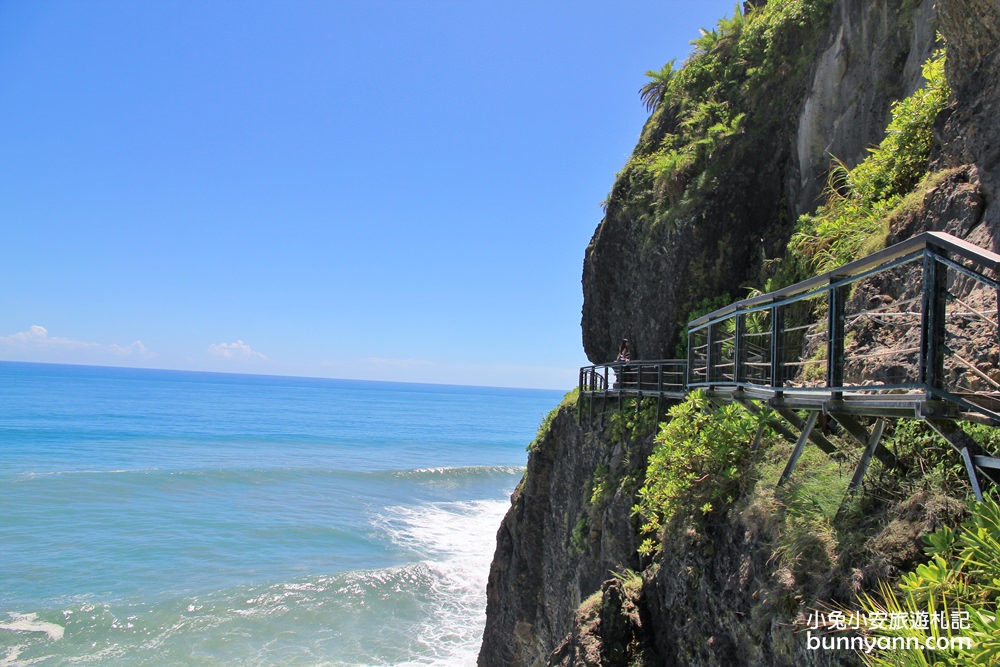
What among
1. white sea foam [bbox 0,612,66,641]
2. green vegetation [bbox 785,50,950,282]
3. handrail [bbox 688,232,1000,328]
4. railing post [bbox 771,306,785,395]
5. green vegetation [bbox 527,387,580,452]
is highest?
green vegetation [bbox 785,50,950,282]

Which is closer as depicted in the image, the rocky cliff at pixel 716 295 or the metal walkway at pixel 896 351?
the metal walkway at pixel 896 351

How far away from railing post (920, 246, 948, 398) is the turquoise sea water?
1691 centimetres

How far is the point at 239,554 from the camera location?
25719 mm

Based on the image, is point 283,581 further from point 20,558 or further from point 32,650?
point 20,558

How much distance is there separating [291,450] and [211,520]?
28.3m

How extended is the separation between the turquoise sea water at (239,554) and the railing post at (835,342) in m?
16.1

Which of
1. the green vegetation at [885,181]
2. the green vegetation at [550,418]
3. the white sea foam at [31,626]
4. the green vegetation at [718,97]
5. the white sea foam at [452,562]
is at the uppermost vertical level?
the green vegetation at [718,97]

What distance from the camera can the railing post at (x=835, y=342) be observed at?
4.36m

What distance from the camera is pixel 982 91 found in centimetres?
648

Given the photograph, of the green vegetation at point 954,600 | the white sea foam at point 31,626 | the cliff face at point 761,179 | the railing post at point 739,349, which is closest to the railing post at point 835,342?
the green vegetation at point 954,600

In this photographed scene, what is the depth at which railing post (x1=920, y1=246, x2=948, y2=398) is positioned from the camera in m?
3.48

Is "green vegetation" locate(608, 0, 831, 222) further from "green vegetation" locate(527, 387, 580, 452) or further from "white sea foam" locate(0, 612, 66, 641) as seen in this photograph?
"white sea foam" locate(0, 612, 66, 641)

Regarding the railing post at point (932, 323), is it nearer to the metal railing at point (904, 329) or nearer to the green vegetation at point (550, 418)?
the metal railing at point (904, 329)

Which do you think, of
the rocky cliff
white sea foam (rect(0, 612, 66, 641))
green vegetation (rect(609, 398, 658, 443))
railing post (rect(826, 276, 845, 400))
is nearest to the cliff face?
the rocky cliff
